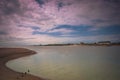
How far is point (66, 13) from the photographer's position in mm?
3346

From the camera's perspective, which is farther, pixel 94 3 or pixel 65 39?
pixel 65 39

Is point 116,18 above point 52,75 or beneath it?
above

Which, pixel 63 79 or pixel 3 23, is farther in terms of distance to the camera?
pixel 3 23

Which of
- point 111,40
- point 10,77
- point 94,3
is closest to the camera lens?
point 10,77

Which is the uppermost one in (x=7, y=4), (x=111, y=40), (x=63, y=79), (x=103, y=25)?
(x=7, y=4)

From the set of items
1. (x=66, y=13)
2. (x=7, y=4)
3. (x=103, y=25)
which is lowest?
(x=103, y=25)

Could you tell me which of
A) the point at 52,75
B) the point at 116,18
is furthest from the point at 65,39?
the point at 116,18

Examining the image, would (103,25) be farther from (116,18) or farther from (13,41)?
(13,41)

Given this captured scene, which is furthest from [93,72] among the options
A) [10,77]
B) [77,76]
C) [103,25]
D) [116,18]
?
[10,77]

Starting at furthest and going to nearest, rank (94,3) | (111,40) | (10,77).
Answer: (111,40) → (94,3) → (10,77)

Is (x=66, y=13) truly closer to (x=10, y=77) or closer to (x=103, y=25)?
(x=103, y=25)

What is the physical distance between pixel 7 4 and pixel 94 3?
1.91 m

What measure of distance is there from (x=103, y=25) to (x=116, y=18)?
12.1 inches

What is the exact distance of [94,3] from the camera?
10.6ft
